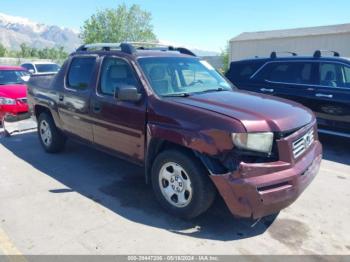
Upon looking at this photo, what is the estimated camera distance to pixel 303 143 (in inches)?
145

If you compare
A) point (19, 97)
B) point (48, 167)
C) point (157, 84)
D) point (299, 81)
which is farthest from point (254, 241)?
point (19, 97)

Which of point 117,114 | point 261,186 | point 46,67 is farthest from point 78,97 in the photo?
point 46,67

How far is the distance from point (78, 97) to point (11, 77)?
507 cm

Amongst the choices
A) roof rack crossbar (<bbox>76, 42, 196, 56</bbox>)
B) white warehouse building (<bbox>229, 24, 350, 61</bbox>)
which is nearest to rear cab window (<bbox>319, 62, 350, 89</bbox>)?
roof rack crossbar (<bbox>76, 42, 196, 56</bbox>)

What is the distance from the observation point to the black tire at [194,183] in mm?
3424

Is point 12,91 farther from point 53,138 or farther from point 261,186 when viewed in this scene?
point 261,186

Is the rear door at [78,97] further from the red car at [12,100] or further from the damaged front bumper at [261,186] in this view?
the red car at [12,100]

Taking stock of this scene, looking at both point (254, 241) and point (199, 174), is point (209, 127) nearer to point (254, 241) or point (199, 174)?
point (199, 174)

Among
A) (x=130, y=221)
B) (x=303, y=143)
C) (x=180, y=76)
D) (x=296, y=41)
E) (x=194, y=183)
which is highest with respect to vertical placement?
(x=296, y=41)

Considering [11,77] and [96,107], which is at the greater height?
[11,77]

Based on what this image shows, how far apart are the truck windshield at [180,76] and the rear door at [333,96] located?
2.74 metres

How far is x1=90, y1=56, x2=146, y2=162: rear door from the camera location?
163 inches

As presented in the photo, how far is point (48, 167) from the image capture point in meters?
5.46

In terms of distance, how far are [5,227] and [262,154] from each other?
2787 mm
